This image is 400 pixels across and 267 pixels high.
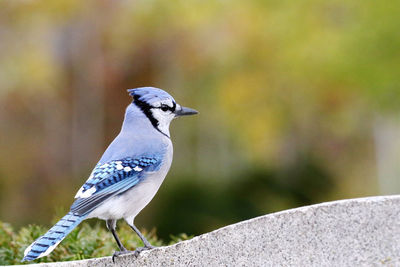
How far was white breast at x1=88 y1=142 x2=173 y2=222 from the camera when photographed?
3.65 m

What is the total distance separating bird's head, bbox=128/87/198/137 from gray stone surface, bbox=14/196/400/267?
0.87 m

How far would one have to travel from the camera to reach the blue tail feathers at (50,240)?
324cm

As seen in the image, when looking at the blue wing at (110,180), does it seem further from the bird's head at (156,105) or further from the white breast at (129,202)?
the bird's head at (156,105)

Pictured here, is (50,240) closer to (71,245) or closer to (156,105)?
(156,105)

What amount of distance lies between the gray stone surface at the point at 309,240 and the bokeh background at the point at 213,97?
6303mm

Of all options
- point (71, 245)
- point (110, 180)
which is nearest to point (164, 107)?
point (110, 180)

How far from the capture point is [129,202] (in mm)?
3721

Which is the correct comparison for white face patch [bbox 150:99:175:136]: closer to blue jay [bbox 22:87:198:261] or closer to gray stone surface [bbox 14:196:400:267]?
blue jay [bbox 22:87:198:261]

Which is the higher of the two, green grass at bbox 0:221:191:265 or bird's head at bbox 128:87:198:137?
bird's head at bbox 128:87:198:137

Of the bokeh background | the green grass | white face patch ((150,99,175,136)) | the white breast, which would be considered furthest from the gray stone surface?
the bokeh background

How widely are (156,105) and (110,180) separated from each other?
615 millimetres

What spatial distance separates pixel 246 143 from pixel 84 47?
5.32m

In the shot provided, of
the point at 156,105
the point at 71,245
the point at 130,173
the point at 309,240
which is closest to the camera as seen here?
the point at 309,240

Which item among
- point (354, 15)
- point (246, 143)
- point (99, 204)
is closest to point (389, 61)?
point (354, 15)
